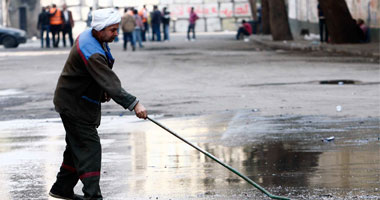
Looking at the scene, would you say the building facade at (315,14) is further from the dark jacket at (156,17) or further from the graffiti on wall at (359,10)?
the dark jacket at (156,17)

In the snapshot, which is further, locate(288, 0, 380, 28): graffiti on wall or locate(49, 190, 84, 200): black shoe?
locate(288, 0, 380, 28): graffiti on wall

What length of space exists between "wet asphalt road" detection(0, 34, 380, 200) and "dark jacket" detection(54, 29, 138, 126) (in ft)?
3.18

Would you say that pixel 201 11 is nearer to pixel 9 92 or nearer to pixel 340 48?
pixel 340 48

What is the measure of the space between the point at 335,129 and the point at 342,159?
7.45ft

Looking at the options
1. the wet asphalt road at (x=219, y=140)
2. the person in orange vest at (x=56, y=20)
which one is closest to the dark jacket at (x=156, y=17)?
the person in orange vest at (x=56, y=20)

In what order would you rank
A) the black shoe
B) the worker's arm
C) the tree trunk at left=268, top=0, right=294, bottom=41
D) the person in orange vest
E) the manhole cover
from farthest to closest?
the person in orange vest → the tree trunk at left=268, top=0, right=294, bottom=41 → the manhole cover → the black shoe → the worker's arm

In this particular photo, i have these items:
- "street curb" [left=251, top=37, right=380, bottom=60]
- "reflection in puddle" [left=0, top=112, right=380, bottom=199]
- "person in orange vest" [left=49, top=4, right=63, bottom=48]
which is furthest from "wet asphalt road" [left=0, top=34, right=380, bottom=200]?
"person in orange vest" [left=49, top=4, right=63, bottom=48]

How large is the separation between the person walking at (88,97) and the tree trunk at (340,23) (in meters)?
24.9

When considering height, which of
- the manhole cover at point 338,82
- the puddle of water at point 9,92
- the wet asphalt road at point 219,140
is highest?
the wet asphalt road at point 219,140

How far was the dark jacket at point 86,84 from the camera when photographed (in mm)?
6375

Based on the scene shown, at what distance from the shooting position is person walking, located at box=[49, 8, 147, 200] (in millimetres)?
6418

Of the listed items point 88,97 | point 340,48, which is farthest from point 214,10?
point 88,97

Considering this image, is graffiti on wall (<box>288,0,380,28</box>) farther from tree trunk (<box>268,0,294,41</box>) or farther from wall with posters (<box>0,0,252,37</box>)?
wall with posters (<box>0,0,252,37</box>)

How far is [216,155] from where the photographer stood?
9305 mm
